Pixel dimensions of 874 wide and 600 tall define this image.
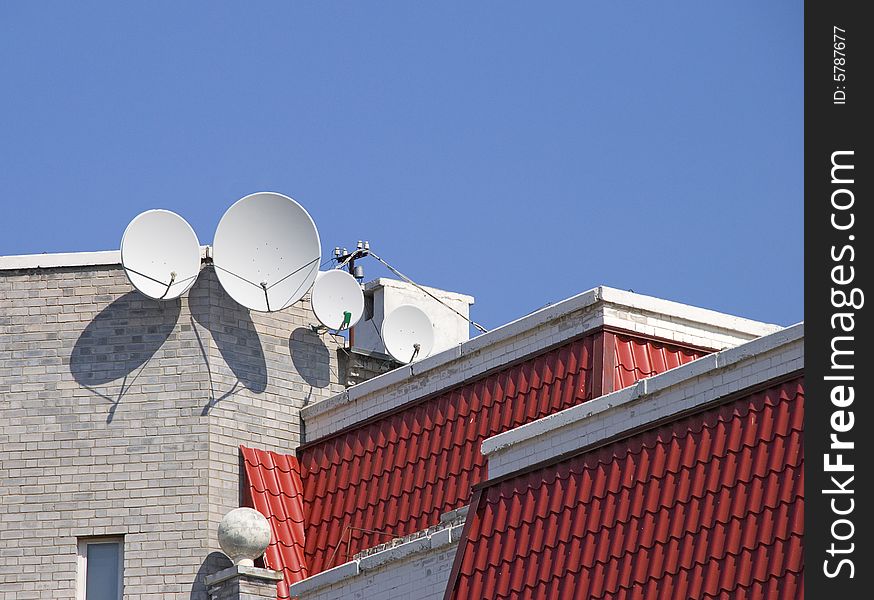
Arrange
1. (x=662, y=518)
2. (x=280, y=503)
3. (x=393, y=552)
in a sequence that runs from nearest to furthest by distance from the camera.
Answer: (x=662, y=518) < (x=393, y=552) < (x=280, y=503)

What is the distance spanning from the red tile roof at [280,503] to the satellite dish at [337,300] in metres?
2.25

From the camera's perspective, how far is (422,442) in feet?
100

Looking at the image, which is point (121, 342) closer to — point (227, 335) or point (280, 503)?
point (227, 335)

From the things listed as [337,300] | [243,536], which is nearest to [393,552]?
[243,536]

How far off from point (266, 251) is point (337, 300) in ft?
5.30

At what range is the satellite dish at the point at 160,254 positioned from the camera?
3056 centimetres

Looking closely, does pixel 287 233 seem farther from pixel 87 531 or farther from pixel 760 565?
pixel 760 565

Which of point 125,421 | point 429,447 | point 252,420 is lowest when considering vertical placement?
point 429,447

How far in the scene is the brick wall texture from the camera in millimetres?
30188

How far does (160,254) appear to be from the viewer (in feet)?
Answer: 101

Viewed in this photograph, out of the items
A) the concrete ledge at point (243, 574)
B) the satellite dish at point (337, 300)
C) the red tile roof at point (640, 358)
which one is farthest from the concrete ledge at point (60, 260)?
the red tile roof at point (640, 358)

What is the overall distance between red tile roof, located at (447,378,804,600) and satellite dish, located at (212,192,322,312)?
7389 millimetres

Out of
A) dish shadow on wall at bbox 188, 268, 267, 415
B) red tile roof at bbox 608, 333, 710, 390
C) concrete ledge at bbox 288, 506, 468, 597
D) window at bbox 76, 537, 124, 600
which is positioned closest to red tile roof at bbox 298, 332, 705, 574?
red tile roof at bbox 608, 333, 710, 390
